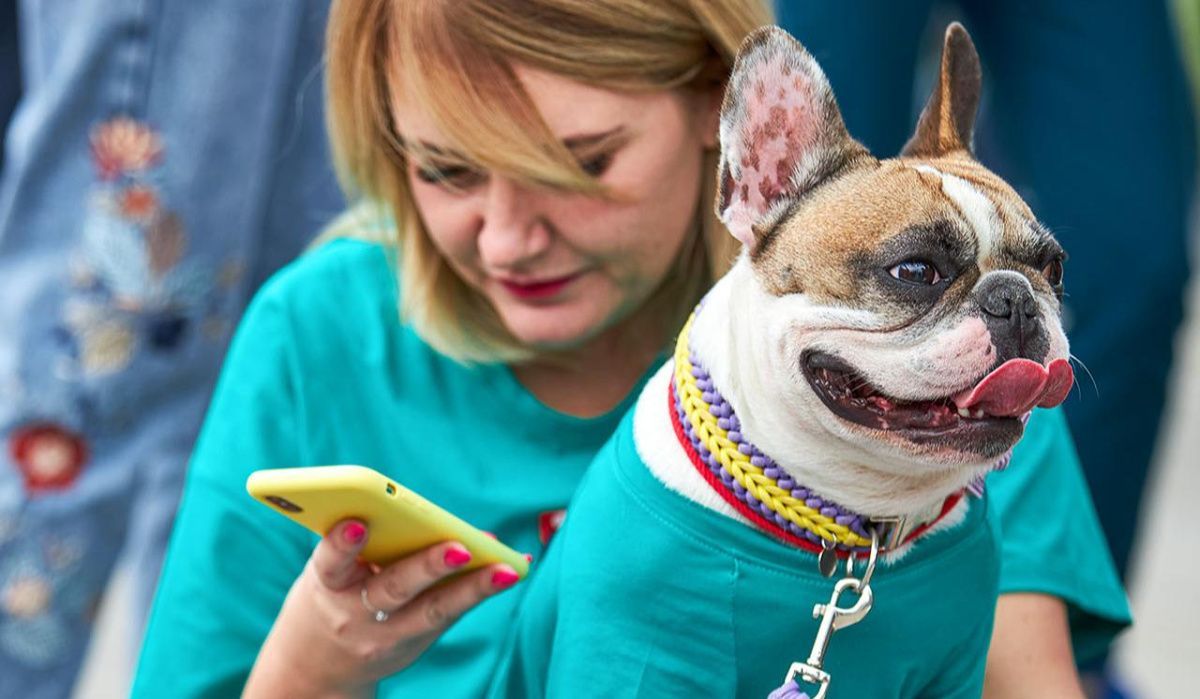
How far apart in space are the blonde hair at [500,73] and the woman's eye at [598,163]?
0.02m

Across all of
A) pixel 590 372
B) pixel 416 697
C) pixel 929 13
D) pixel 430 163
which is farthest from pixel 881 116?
pixel 416 697

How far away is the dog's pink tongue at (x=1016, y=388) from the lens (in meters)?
1.46

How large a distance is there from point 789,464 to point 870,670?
0.72 ft

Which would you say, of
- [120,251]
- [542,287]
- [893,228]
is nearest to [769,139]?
[893,228]

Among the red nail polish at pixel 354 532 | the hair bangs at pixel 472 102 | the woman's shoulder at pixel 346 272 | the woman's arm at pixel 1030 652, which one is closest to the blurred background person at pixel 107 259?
the woman's shoulder at pixel 346 272

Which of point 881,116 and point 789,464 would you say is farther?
point 881,116

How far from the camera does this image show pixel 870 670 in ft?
5.54

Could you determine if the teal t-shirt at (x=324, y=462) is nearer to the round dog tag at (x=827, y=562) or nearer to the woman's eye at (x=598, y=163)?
the woman's eye at (x=598, y=163)

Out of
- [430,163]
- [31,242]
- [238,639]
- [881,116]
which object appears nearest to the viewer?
[430,163]

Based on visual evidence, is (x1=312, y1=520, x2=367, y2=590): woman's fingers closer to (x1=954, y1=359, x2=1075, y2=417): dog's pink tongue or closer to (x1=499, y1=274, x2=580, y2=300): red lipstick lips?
(x1=499, y1=274, x2=580, y2=300): red lipstick lips

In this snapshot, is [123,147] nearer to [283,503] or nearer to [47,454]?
[47,454]

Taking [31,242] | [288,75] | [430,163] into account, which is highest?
[430,163]

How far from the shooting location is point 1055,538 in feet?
6.73

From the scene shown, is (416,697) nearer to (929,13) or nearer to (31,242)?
(31,242)
